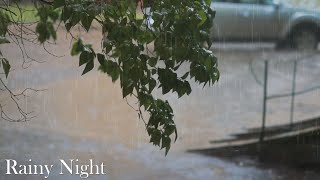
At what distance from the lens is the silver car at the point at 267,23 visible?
4.41 m

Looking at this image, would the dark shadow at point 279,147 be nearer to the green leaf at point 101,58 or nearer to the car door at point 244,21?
the car door at point 244,21

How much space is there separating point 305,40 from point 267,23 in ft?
1.50

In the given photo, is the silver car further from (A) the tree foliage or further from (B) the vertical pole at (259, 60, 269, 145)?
(A) the tree foliage

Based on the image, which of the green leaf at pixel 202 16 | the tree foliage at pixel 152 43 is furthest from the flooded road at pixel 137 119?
the green leaf at pixel 202 16

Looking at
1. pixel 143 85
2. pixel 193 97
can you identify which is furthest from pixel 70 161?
pixel 143 85

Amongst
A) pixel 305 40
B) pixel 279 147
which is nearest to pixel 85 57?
pixel 279 147

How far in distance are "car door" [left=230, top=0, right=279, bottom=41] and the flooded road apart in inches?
4.4

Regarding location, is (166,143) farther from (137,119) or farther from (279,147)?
(279,147)

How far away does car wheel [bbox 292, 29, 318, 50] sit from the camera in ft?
14.9

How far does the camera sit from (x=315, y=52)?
462 cm

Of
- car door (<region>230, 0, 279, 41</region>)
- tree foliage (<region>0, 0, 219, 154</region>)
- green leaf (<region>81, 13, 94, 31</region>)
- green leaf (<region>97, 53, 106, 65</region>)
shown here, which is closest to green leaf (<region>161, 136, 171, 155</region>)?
tree foliage (<region>0, 0, 219, 154</region>)

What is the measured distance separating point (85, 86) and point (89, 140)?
470 millimetres

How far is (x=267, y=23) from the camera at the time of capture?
4.51 m

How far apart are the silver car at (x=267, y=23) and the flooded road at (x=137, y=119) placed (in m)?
0.12
